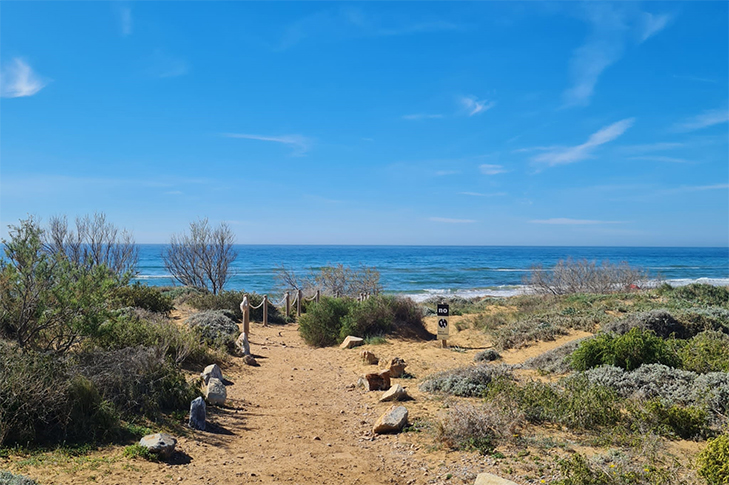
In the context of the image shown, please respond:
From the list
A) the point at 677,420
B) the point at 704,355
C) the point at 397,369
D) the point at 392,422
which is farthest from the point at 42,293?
the point at 704,355

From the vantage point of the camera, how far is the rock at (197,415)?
6.69 m

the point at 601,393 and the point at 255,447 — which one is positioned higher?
the point at 601,393

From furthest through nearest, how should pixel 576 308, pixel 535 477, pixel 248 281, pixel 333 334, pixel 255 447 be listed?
1. pixel 248 281
2. pixel 576 308
3. pixel 333 334
4. pixel 255 447
5. pixel 535 477

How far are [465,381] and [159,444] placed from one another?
5.15 m

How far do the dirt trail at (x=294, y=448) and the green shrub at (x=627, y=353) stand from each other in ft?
10.2

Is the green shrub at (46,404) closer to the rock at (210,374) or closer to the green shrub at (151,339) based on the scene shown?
the green shrub at (151,339)

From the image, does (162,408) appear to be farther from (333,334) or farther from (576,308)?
(576,308)

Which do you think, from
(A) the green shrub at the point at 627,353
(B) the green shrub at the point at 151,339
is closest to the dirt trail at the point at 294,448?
(B) the green shrub at the point at 151,339

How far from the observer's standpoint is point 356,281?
81.0ft

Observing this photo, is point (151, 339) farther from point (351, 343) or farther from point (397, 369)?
point (351, 343)

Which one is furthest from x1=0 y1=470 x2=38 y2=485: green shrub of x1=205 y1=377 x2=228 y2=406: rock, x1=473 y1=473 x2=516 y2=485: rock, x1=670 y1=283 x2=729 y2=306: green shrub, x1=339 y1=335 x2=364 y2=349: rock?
x1=670 y1=283 x2=729 y2=306: green shrub

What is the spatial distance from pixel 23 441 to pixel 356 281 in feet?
64.4

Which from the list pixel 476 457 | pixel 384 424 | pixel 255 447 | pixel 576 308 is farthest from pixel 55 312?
pixel 576 308

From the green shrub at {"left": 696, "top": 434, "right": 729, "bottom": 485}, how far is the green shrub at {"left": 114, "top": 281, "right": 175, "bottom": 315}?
14517mm
